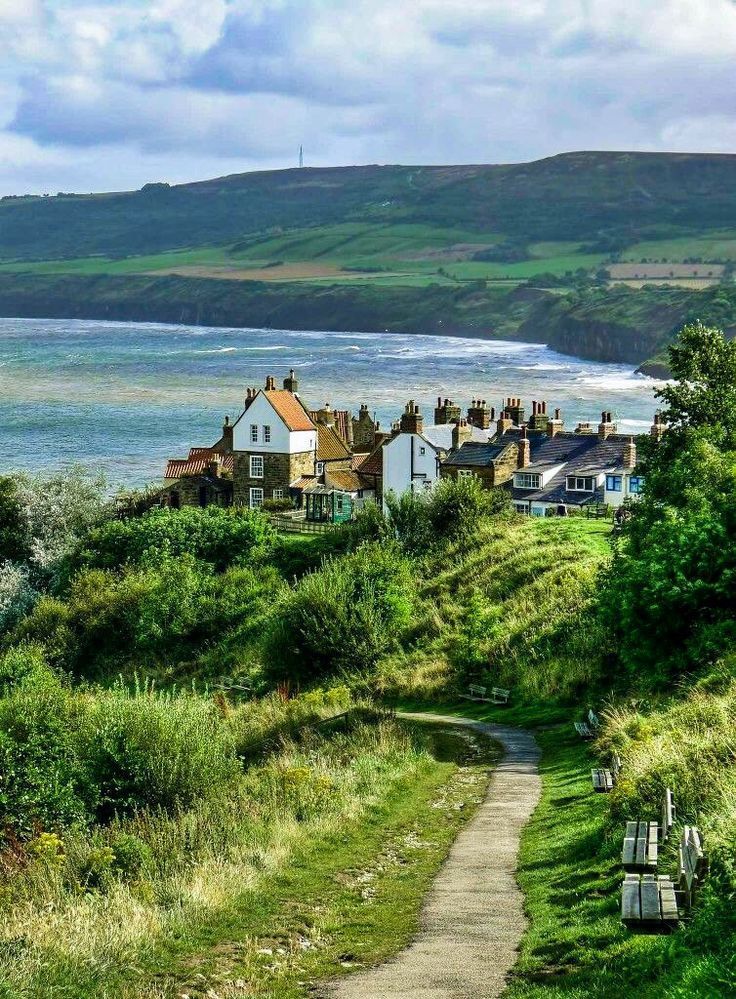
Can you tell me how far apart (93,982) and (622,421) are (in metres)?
108

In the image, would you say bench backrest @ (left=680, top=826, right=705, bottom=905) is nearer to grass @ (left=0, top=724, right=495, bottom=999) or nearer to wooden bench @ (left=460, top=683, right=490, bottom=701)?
grass @ (left=0, top=724, right=495, bottom=999)

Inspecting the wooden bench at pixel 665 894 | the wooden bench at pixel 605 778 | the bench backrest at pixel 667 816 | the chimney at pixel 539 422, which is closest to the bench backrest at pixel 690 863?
the wooden bench at pixel 665 894

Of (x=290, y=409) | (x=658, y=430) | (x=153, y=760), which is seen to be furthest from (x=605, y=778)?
(x=290, y=409)

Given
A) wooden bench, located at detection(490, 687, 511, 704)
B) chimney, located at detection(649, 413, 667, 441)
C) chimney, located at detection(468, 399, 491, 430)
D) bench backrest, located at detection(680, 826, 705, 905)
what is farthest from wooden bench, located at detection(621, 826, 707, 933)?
chimney, located at detection(468, 399, 491, 430)

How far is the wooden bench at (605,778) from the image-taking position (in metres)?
19.8

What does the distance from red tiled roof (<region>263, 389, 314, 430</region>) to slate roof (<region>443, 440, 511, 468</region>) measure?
840cm

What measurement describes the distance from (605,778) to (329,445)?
56685 mm

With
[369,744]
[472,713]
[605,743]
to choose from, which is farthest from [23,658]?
[605,743]

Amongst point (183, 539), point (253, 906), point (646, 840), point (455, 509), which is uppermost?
point (646, 840)

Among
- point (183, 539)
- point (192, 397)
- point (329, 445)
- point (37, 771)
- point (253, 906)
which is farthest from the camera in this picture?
point (192, 397)

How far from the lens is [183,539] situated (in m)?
63.1

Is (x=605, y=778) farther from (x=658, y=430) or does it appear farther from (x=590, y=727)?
(x=658, y=430)

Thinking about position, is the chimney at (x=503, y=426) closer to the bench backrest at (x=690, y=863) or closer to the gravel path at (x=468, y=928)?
the gravel path at (x=468, y=928)

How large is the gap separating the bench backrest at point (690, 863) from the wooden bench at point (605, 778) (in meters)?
6.10
